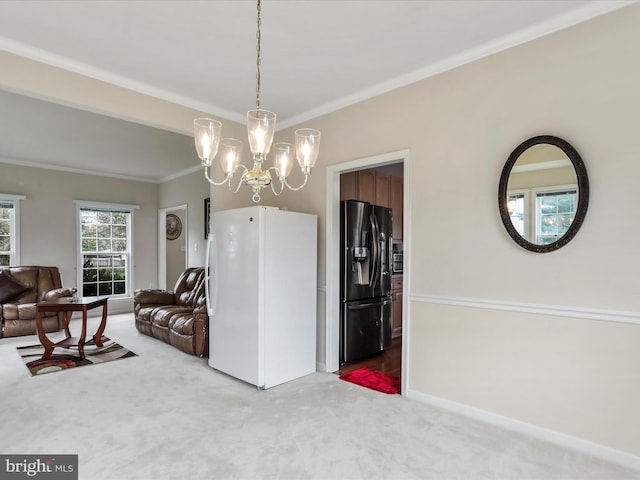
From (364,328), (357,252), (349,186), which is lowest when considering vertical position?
(364,328)

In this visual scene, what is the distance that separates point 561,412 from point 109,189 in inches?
296

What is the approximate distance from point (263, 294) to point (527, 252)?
2093 millimetres

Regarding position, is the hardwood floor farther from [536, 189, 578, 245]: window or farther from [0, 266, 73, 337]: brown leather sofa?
[0, 266, 73, 337]: brown leather sofa

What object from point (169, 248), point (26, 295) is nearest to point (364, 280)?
point (169, 248)

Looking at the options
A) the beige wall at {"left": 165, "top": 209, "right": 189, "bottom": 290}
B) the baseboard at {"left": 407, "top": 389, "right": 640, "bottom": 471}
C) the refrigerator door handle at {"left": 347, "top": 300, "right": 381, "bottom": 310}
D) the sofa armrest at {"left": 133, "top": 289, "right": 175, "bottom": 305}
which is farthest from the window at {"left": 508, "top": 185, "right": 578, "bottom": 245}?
the beige wall at {"left": 165, "top": 209, "right": 189, "bottom": 290}

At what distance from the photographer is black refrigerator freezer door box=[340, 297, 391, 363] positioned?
3.89 meters

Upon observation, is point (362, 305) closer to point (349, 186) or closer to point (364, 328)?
point (364, 328)

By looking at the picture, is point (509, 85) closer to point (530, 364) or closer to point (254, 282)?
point (530, 364)

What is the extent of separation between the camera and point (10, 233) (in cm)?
586

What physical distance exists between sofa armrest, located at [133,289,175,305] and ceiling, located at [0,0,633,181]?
2.72 metres

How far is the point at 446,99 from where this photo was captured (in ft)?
9.29

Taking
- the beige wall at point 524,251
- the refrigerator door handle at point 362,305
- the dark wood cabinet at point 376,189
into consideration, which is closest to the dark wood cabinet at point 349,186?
the dark wood cabinet at point 376,189

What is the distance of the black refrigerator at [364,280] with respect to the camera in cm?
388

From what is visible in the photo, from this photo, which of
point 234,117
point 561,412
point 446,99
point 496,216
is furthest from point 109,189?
point 561,412
